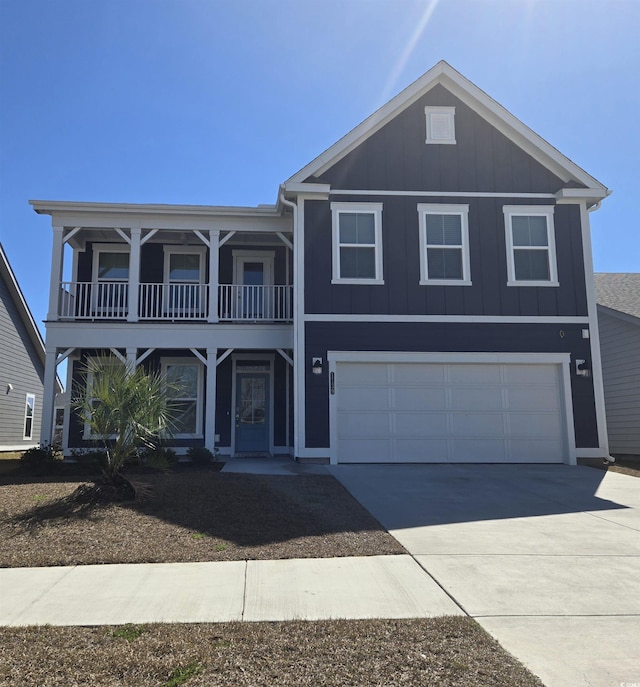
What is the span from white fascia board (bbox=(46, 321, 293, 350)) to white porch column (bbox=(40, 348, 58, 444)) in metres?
0.39

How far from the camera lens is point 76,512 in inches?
275

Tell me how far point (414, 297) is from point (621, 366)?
22.5 ft

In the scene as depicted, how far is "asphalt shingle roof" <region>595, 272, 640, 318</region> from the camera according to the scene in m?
15.8

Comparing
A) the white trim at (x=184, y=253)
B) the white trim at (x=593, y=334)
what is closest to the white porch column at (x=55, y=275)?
the white trim at (x=184, y=253)

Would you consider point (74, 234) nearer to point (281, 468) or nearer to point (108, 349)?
point (108, 349)

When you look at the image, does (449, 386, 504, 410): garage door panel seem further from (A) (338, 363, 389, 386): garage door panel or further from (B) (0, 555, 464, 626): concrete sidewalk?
(B) (0, 555, 464, 626): concrete sidewalk

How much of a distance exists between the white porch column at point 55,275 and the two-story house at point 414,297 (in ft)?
0.15

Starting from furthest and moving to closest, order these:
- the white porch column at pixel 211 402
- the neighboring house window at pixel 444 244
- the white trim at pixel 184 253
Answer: the white trim at pixel 184 253, the white porch column at pixel 211 402, the neighboring house window at pixel 444 244

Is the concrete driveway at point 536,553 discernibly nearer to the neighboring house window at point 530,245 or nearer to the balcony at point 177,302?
the neighboring house window at point 530,245

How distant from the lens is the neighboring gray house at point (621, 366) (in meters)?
15.2

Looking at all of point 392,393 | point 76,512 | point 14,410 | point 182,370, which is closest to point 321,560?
point 76,512

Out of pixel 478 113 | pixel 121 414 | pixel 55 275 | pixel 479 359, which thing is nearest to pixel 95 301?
pixel 55 275

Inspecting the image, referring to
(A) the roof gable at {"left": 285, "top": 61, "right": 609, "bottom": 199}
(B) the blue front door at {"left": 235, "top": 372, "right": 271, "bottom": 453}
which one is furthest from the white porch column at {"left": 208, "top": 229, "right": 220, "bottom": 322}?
(A) the roof gable at {"left": 285, "top": 61, "right": 609, "bottom": 199}

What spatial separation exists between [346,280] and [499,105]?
Answer: 528 cm
